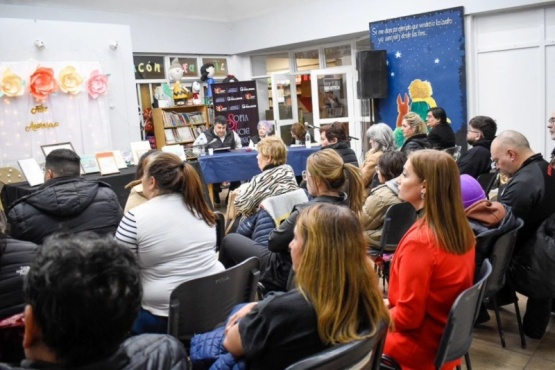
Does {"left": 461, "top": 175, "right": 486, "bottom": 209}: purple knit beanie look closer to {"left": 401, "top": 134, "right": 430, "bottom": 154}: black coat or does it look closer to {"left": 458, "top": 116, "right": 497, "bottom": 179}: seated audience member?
{"left": 458, "top": 116, "right": 497, "bottom": 179}: seated audience member

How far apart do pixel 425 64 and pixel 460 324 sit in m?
6.88

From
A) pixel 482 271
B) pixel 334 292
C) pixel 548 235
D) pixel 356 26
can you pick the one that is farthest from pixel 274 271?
pixel 356 26

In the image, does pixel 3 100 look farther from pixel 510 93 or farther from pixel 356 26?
pixel 510 93

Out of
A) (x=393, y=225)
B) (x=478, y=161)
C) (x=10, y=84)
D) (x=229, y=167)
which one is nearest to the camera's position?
(x=393, y=225)

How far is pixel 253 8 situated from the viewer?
33.6ft

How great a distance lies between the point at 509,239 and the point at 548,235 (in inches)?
21.1

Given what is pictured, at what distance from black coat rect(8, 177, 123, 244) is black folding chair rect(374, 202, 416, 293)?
1.72m

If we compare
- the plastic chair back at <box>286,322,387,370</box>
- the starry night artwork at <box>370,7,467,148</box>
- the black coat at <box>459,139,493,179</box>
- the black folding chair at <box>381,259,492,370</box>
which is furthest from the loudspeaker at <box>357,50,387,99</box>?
the plastic chair back at <box>286,322,387,370</box>

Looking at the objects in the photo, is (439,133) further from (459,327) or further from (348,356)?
(348,356)

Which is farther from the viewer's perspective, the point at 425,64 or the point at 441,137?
the point at 425,64

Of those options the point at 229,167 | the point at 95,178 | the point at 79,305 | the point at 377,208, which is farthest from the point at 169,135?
the point at 79,305

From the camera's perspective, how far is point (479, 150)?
15.1 ft

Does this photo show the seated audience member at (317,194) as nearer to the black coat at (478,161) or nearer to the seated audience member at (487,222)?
the seated audience member at (487,222)

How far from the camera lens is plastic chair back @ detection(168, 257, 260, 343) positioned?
2025mm
